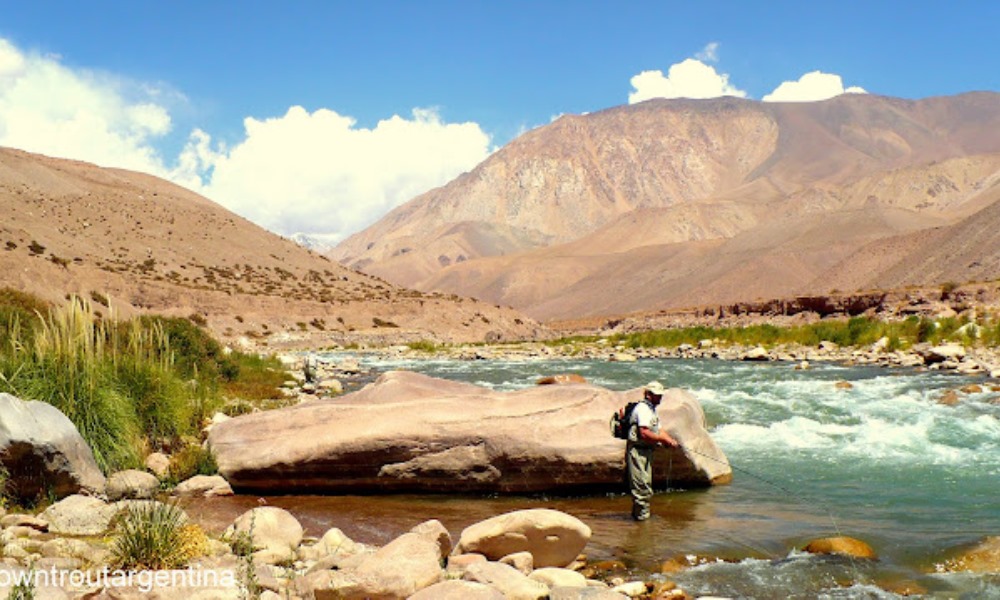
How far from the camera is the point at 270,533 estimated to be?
753cm

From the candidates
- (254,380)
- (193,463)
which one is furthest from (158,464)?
(254,380)

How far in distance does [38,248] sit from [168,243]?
21.6 meters

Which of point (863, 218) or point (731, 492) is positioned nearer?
point (731, 492)

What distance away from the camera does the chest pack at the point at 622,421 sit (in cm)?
1014

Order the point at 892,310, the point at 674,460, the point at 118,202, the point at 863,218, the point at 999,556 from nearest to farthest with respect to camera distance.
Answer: the point at 999,556 < the point at 674,460 < the point at 892,310 < the point at 118,202 < the point at 863,218

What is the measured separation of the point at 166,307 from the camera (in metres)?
57.3

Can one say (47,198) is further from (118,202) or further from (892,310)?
(892,310)

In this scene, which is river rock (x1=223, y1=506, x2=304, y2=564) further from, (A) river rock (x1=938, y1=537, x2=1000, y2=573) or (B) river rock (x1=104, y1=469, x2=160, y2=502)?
(A) river rock (x1=938, y1=537, x2=1000, y2=573)

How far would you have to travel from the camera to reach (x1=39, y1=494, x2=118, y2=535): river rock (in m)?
7.39

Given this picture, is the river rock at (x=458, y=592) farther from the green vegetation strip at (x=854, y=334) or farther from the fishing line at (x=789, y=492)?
the green vegetation strip at (x=854, y=334)

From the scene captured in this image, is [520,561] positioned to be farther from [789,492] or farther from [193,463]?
[193,463]

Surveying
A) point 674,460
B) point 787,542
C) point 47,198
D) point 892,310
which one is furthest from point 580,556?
point 47,198

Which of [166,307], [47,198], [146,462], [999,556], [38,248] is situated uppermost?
[47,198]

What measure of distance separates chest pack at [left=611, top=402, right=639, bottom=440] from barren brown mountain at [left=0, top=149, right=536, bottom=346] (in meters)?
33.4
